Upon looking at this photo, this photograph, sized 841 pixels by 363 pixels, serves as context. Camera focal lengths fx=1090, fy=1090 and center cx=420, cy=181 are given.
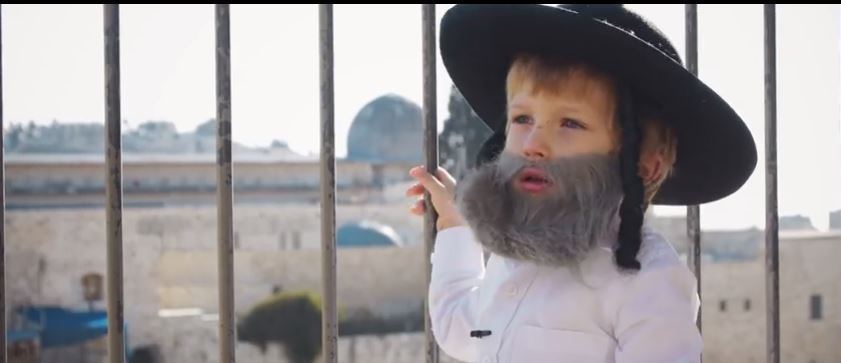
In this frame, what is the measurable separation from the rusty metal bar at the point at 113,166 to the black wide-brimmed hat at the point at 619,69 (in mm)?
388

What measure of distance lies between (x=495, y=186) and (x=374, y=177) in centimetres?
2096

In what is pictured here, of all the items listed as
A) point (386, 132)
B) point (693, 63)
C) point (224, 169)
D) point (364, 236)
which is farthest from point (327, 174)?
point (386, 132)

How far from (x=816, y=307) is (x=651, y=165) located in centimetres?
1551

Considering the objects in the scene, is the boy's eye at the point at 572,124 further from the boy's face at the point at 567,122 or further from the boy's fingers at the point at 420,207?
the boy's fingers at the point at 420,207

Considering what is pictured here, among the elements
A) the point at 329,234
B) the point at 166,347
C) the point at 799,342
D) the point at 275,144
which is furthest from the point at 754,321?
the point at 329,234

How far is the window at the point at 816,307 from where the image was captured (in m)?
15.5

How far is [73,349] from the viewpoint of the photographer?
15688 millimetres

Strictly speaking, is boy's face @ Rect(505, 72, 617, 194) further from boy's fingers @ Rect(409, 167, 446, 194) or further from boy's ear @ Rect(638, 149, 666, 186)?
boy's fingers @ Rect(409, 167, 446, 194)

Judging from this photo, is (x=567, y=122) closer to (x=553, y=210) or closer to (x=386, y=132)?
(x=553, y=210)

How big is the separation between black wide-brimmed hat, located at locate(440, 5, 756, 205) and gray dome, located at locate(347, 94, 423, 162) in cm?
1996

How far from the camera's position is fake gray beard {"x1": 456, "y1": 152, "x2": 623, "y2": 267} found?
1.19m

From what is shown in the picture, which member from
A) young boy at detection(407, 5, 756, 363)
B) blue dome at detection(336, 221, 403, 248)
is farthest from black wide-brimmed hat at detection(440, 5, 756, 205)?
blue dome at detection(336, 221, 403, 248)

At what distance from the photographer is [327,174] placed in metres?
1.31

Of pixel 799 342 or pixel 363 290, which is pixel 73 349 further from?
pixel 799 342
